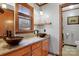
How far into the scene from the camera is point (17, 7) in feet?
6.57

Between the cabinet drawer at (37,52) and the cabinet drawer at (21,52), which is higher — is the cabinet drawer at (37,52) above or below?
below

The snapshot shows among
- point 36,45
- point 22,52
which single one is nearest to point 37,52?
point 36,45

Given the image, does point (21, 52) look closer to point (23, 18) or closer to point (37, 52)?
point (37, 52)

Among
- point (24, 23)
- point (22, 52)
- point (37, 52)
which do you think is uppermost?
point (24, 23)

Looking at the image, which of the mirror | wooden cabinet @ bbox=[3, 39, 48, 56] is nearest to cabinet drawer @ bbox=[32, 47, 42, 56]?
wooden cabinet @ bbox=[3, 39, 48, 56]

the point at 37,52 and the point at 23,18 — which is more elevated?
the point at 23,18

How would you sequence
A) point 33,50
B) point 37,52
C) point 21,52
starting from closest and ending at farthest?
point 21,52, point 33,50, point 37,52

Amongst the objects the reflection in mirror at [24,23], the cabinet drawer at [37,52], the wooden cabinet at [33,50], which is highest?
the reflection in mirror at [24,23]

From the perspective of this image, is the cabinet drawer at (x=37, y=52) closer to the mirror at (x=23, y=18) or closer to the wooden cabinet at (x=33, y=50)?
the wooden cabinet at (x=33, y=50)

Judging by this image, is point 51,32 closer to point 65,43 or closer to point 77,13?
point 65,43

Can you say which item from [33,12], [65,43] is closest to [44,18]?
[33,12]

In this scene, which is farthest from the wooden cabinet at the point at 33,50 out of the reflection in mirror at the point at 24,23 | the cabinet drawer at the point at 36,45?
the reflection in mirror at the point at 24,23

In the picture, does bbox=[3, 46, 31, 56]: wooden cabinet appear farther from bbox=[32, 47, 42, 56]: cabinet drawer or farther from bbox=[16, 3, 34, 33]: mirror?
bbox=[16, 3, 34, 33]: mirror

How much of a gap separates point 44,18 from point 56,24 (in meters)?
0.46
